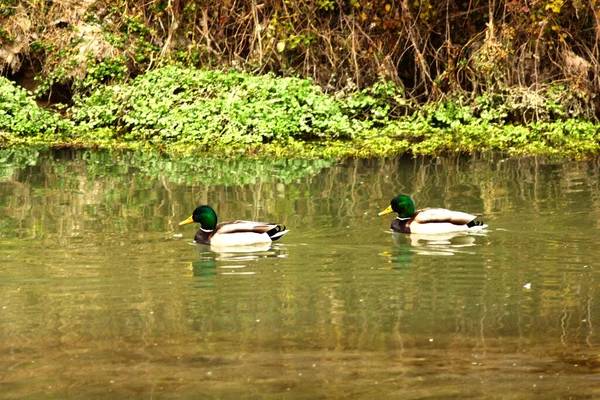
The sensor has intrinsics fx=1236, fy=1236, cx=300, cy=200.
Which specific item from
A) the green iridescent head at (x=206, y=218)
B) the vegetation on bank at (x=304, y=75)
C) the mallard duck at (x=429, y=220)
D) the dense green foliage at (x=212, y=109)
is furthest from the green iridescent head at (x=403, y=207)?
the dense green foliage at (x=212, y=109)

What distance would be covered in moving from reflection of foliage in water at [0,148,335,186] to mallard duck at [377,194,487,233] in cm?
303

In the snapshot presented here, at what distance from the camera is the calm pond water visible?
7.11 meters

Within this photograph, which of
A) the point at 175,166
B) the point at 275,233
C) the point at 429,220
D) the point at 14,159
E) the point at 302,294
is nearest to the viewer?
the point at 302,294

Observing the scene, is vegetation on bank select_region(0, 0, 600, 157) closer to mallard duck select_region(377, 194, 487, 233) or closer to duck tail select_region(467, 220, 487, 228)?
mallard duck select_region(377, 194, 487, 233)

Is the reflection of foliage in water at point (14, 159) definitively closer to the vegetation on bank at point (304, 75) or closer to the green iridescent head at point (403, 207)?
the vegetation on bank at point (304, 75)

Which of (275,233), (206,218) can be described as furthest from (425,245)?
(206,218)

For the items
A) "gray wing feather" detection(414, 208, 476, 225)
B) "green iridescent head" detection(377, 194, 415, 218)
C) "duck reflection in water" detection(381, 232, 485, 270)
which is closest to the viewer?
"duck reflection in water" detection(381, 232, 485, 270)

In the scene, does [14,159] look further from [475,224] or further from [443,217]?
[475,224]

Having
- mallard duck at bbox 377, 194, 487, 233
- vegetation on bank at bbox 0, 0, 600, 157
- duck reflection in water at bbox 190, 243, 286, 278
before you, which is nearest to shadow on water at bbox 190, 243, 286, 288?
duck reflection in water at bbox 190, 243, 286, 278

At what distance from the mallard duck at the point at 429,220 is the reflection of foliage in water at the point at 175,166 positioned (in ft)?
9.93

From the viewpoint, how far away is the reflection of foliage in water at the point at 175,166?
50.1 ft

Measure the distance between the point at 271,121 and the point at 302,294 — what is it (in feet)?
29.8

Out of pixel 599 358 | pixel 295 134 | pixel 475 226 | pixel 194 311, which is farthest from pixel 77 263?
pixel 295 134

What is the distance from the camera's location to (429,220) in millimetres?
11758
